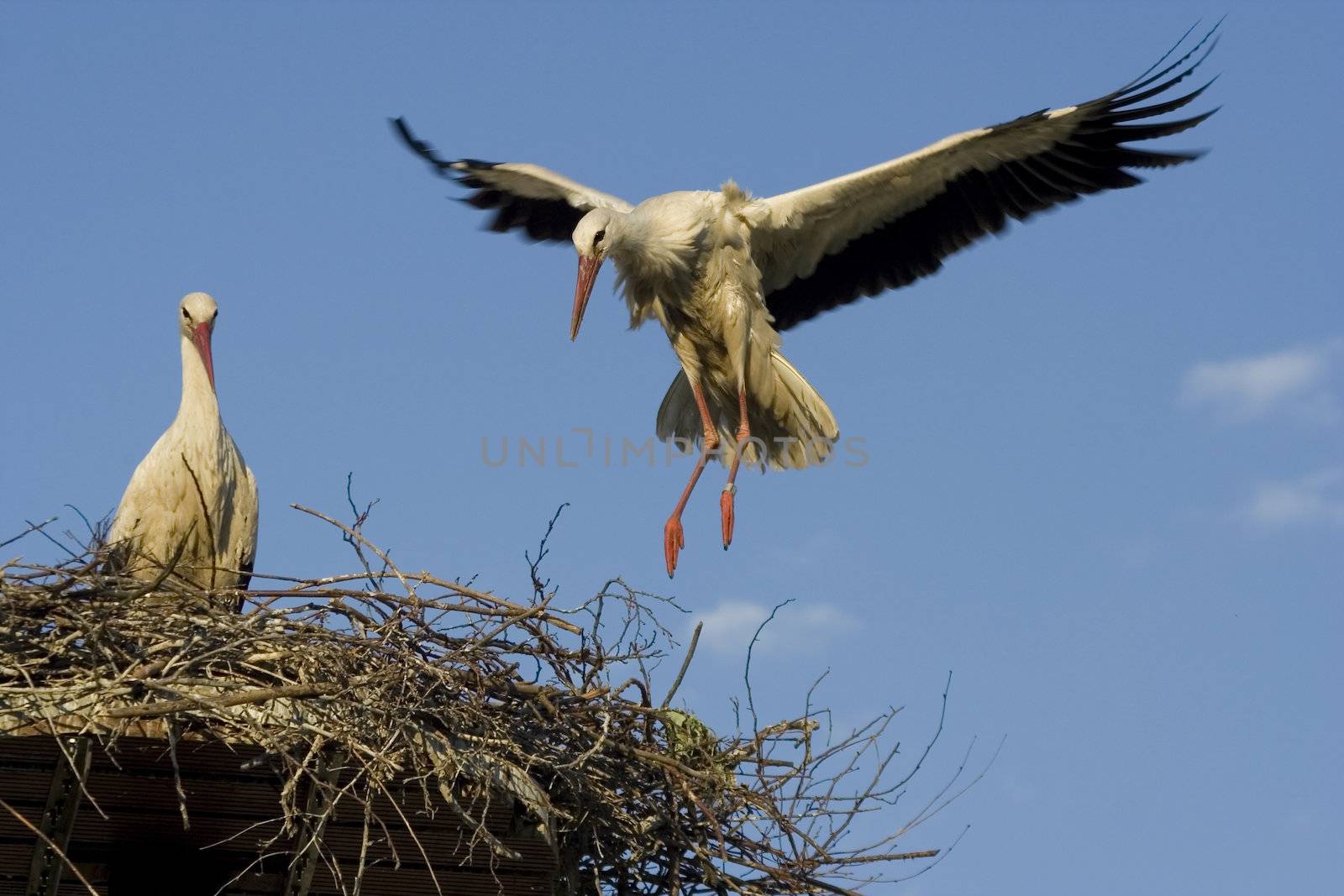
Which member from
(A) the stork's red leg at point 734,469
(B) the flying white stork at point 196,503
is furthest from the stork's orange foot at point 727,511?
(B) the flying white stork at point 196,503

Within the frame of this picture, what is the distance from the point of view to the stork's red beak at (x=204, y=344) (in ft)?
16.6

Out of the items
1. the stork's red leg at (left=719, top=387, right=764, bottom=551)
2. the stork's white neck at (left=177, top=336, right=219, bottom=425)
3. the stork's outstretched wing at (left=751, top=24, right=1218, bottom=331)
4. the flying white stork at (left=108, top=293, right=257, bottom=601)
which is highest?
the stork's outstretched wing at (left=751, top=24, right=1218, bottom=331)

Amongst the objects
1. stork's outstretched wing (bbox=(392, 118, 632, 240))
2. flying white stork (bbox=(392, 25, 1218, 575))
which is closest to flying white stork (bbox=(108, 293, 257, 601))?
flying white stork (bbox=(392, 25, 1218, 575))

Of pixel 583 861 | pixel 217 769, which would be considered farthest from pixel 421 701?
pixel 583 861

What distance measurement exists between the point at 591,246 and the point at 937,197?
1.41m

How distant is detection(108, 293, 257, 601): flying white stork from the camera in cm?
473

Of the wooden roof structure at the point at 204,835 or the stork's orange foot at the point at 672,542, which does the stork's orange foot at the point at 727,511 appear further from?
the wooden roof structure at the point at 204,835

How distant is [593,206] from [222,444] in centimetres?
254

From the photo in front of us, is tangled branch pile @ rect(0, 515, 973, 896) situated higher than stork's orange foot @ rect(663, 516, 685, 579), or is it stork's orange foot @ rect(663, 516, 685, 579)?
stork's orange foot @ rect(663, 516, 685, 579)

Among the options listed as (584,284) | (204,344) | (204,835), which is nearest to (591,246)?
(584,284)

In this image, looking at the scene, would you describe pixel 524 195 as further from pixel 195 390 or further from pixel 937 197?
pixel 195 390

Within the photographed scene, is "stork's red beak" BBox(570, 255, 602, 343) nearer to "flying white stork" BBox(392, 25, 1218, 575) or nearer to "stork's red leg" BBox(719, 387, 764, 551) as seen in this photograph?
"flying white stork" BBox(392, 25, 1218, 575)

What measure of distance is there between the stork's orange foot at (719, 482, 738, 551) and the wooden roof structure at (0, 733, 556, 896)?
7.74 feet

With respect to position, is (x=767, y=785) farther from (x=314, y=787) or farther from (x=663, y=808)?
(x=314, y=787)
